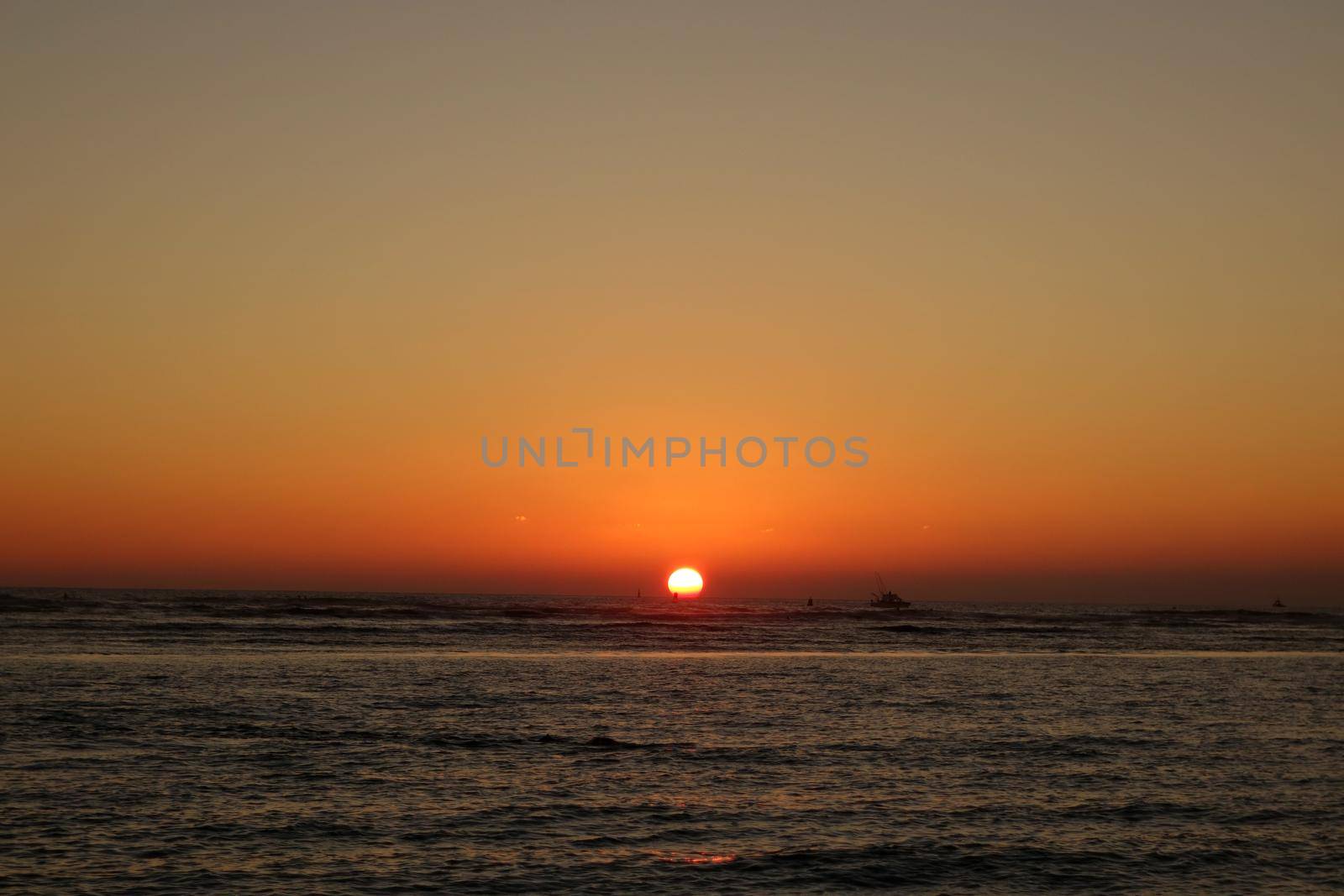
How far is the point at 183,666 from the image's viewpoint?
2370 inches

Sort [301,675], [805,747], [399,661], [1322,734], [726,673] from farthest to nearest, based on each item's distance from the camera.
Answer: [399,661], [726,673], [301,675], [1322,734], [805,747]

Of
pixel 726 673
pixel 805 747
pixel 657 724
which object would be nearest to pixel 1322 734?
pixel 805 747

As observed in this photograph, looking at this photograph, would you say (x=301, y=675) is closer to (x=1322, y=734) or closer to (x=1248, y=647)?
(x=1322, y=734)

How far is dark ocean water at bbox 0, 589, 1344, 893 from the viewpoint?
68.6ft

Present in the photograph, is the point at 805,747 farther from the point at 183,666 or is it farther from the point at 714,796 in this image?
the point at 183,666

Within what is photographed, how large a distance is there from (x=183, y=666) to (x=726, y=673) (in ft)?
100

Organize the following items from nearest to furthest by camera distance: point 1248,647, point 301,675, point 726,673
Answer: point 301,675 → point 726,673 → point 1248,647

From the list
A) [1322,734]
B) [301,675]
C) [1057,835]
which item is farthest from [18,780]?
[1322,734]

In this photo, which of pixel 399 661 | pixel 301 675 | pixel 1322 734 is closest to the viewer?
pixel 1322 734

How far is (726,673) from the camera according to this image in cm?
6500

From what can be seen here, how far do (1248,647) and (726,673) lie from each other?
64.9 metres

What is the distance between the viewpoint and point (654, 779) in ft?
97.2

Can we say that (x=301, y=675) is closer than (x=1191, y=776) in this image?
No

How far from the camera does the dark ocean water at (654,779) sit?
68.6 feet
